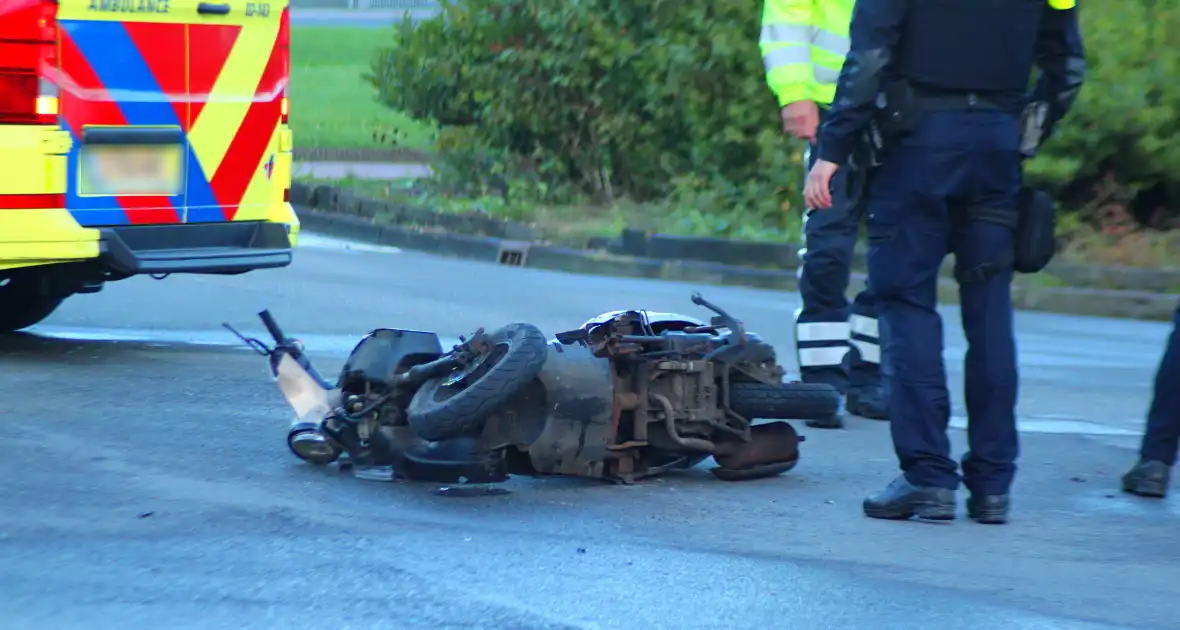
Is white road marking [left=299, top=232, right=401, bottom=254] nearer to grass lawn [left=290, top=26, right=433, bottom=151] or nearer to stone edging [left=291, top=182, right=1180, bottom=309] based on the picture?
stone edging [left=291, top=182, right=1180, bottom=309]

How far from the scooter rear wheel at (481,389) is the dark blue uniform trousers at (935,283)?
3.24 feet

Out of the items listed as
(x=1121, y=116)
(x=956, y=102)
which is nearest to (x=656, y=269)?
(x=1121, y=116)

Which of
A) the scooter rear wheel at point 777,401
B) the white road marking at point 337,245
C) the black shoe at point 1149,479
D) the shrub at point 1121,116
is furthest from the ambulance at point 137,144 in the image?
the shrub at point 1121,116

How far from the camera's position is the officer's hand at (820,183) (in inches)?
206

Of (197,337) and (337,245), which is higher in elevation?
(197,337)

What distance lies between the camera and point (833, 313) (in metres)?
7.14

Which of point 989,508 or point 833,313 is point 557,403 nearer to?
point 989,508

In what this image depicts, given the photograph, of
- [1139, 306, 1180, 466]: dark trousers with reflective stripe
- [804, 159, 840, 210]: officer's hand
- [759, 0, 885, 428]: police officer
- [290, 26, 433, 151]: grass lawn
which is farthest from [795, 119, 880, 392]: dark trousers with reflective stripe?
[290, 26, 433, 151]: grass lawn

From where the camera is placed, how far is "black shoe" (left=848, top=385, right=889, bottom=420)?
711 cm

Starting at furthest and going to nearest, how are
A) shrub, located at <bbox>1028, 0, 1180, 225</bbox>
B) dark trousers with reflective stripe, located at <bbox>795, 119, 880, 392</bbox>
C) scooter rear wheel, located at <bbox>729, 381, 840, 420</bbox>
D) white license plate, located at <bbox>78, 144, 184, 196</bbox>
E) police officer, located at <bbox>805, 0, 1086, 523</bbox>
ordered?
shrub, located at <bbox>1028, 0, 1180, 225</bbox> → white license plate, located at <bbox>78, 144, 184, 196</bbox> → dark trousers with reflective stripe, located at <bbox>795, 119, 880, 392</bbox> → scooter rear wheel, located at <bbox>729, 381, 840, 420</bbox> → police officer, located at <bbox>805, 0, 1086, 523</bbox>

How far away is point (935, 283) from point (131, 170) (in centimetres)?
395

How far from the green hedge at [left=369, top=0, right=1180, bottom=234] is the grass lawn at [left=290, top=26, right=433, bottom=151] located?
8.82 feet

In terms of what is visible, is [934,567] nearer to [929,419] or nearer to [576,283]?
[929,419]

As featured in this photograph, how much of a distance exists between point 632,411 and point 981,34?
4.80 ft
